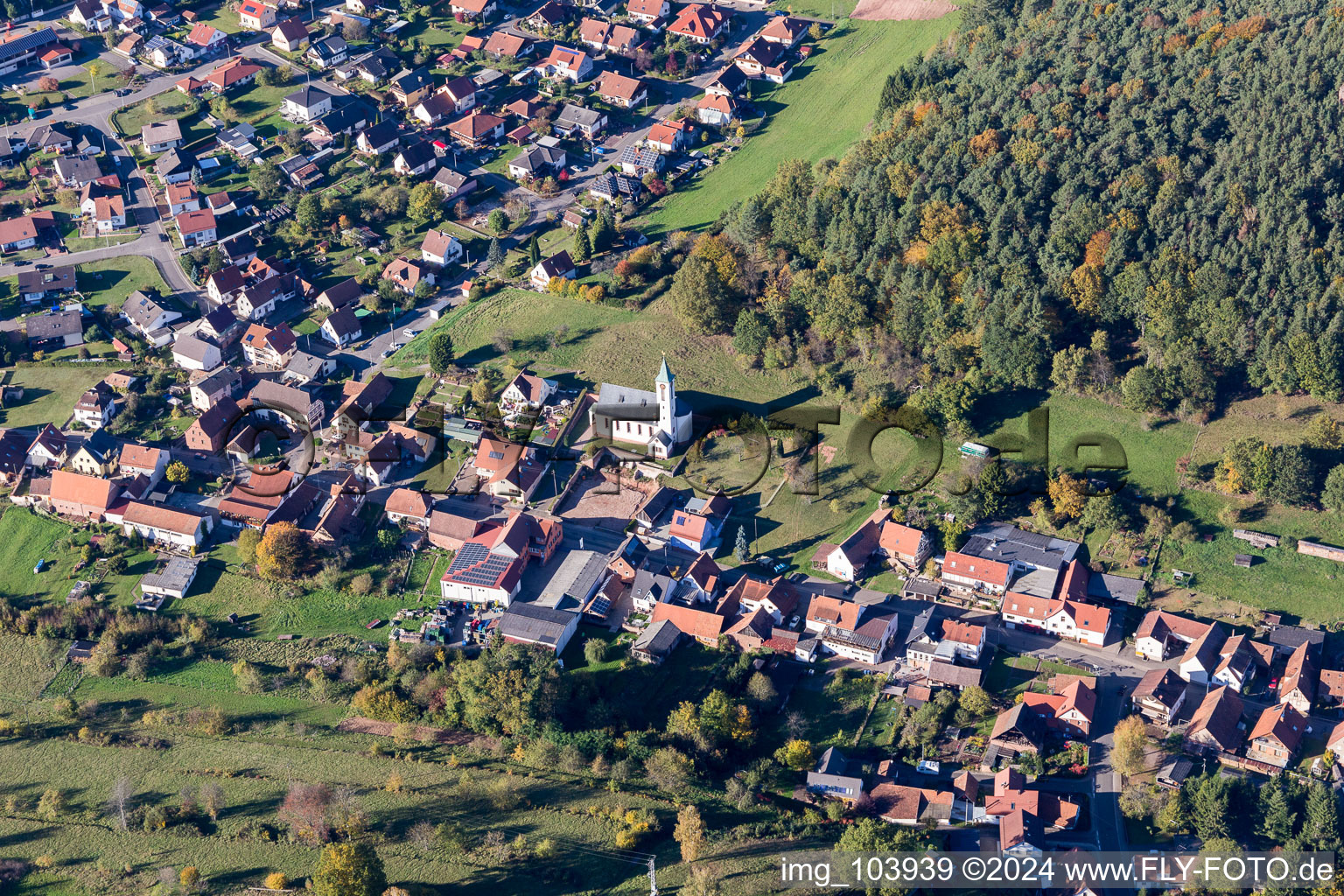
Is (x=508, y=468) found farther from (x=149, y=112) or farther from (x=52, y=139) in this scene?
(x=149, y=112)

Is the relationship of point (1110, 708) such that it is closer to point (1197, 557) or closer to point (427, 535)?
point (1197, 557)

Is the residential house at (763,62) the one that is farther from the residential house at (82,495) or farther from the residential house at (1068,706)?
the residential house at (1068,706)

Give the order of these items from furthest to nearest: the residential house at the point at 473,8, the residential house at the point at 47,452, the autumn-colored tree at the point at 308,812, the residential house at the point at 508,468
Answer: the residential house at the point at 473,8
the residential house at the point at 47,452
the residential house at the point at 508,468
the autumn-colored tree at the point at 308,812

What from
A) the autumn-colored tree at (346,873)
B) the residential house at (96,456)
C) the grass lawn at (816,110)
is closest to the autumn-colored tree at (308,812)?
the autumn-colored tree at (346,873)

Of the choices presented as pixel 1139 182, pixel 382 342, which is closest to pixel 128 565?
pixel 382 342

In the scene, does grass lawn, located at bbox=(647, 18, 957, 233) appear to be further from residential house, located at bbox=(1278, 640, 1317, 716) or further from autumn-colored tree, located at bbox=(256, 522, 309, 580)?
residential house, located at bbox=(1278, 640, 1317, 716)
